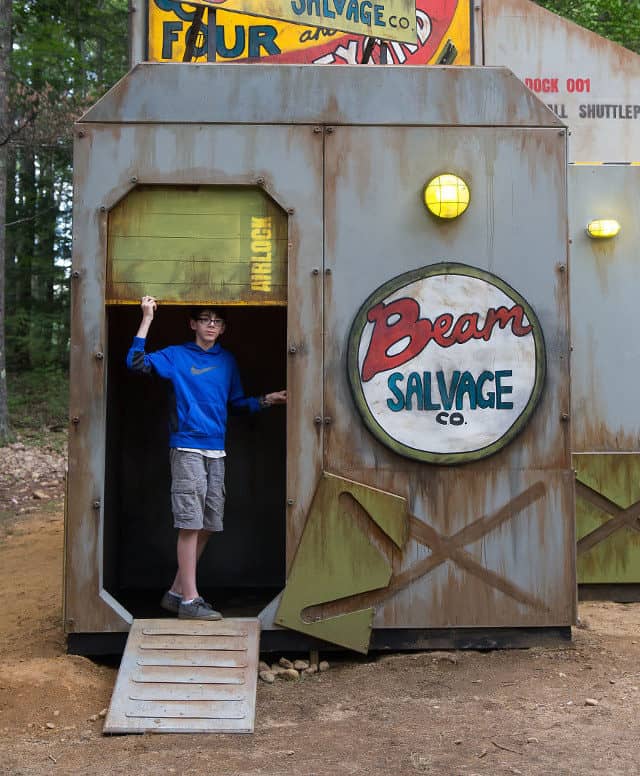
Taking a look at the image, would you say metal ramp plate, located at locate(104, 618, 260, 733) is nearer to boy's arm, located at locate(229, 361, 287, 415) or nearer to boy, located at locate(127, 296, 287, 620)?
boy, located at locate(127, 296, 287, 620)

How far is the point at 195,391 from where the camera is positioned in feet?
15.5

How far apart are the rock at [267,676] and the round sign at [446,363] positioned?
1.38 metres

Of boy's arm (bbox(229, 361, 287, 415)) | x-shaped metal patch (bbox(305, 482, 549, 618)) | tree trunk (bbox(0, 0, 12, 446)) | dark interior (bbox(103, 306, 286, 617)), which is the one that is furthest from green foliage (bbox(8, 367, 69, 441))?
x-shaped metal patch (bbox(305, 482, 549, 618))

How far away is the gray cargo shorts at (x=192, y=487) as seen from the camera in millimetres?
4637

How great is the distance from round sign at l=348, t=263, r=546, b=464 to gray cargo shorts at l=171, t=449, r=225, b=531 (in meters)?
0.95

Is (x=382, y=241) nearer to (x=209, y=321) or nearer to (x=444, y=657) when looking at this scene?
(x=209, y=321)

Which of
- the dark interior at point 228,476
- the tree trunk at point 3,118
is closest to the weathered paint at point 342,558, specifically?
the dark interior at point 228,476

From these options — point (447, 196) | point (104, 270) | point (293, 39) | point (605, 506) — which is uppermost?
point (293, 39)

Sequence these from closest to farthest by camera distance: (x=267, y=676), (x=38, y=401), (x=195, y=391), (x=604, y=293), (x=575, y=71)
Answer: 1. (x=267, y=676)
2. (x=195, y=391)
3. (x=604, y=293)
4. (x=575, y=71)
5. (x=38, y=401)

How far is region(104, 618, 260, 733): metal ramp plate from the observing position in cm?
380

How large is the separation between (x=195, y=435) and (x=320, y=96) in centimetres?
201

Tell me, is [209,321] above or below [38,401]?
above

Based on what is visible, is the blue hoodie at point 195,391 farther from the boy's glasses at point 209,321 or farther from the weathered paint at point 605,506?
the weathered paint at point 605,506

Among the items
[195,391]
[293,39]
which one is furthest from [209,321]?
[293,39]
